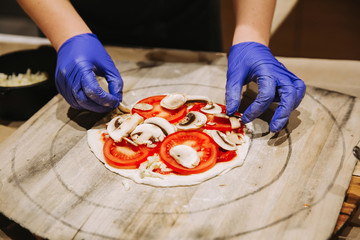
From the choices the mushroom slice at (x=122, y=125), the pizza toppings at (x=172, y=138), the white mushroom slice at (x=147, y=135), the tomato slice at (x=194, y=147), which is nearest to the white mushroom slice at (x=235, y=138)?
the pizza toppings at (x=172, y=138)

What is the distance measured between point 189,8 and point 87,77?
1245 millimetres

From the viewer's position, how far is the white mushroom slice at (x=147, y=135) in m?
1.69

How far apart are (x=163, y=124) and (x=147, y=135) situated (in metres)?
0.11

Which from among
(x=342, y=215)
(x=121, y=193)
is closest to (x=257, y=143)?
(x=342, y=215)

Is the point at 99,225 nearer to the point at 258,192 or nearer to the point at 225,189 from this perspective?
the point at 225,189

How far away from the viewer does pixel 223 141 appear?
1.68 meters

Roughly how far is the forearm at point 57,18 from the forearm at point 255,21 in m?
0.96

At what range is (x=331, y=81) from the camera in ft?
7.65

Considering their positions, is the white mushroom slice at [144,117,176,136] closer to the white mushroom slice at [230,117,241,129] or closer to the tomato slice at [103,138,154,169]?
the tomato slice at [103,138,154,169]

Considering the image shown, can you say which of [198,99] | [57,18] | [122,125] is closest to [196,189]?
[122,125]

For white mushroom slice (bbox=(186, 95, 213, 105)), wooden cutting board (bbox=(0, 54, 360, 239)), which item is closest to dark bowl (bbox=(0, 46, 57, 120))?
wooden cutting board (bbox=(0, 54, 360, 239))

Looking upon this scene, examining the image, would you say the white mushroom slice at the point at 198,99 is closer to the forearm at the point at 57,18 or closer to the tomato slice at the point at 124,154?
the tomato slice at the point at 124,154

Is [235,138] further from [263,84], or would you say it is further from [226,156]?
[263,84]

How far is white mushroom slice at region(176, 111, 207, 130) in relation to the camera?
1.75 metres
